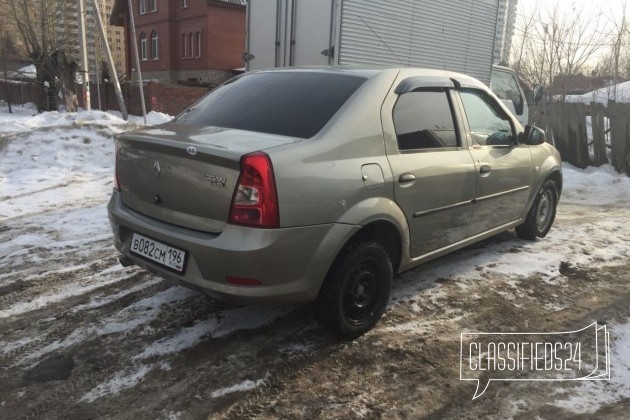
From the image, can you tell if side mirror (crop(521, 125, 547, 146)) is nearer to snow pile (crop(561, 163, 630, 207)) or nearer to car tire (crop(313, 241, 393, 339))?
car tire (crop(313, 241, 393, 339))

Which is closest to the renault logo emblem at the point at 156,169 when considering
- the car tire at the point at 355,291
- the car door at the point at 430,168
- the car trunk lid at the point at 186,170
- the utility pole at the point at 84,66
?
the car trunk lid at the point at 186,170

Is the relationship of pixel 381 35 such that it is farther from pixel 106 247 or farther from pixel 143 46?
pixel 143 46

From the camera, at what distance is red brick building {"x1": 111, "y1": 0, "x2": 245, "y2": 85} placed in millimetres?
31891

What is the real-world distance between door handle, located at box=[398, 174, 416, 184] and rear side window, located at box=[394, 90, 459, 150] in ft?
0.63

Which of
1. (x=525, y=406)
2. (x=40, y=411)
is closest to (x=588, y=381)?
(x=525, y=406)

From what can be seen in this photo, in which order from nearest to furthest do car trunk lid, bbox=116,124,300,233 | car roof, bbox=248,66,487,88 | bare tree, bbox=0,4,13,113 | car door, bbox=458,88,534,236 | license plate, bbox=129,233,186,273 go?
car trunk lid, bbox=116,124,300,233 → license plate, bbox=129,233,186,273 → car roof, bbox=248,66,487,88 → car door, bbox=458,88,534,236 → bare tree, bbox=0,4,13,113

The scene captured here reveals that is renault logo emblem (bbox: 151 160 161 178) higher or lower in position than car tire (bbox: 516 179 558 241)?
higher

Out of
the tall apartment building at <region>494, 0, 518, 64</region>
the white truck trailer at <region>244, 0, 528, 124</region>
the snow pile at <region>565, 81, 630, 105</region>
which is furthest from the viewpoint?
the tall apartment building at <region>494, 0, 518, 64</region>

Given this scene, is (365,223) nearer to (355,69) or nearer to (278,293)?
(278,293)

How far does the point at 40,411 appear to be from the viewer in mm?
2590

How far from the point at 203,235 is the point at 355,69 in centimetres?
171

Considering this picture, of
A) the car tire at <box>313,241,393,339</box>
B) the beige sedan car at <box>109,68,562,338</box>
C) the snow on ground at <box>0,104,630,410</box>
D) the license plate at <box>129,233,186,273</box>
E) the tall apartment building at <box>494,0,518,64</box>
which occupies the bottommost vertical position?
the snow on ground at <box>0,104,630,410</box>

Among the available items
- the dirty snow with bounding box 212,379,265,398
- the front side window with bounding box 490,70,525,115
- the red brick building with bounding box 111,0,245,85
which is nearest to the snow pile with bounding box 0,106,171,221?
the dirty snow with bounding box 212,379,265,398

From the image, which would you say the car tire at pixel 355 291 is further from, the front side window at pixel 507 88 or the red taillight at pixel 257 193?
the front side window at pixel 507 88
